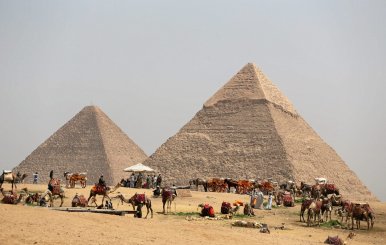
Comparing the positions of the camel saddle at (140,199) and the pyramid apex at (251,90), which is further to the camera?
the pyramid apex at (251,90)

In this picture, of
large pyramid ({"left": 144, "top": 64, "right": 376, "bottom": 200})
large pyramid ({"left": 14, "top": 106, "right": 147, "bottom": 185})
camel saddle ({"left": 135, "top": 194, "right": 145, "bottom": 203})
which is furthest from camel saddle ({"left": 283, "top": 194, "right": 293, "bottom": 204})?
large pyramid ({"left": 14, "top": 106, "right": 147, "bottom": 185})

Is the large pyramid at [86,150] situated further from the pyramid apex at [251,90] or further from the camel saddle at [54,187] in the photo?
the camel saddle at [54,187]

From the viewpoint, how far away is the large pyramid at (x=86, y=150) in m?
104

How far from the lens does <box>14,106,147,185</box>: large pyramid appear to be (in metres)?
104

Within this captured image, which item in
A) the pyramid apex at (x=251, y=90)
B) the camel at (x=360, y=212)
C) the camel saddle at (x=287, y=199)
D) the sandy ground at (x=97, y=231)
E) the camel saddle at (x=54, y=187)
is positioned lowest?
the sandy ground at (x=97, y=231)

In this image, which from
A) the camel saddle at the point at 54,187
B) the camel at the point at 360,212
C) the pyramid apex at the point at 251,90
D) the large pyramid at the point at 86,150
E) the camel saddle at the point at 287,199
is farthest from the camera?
the large pyramid at the point at 86,150

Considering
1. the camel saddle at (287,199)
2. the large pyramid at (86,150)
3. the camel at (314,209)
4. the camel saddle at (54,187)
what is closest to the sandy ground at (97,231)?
the camel at (314,209)

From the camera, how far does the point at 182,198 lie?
118ft

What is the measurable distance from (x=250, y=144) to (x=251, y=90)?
8.95 meters

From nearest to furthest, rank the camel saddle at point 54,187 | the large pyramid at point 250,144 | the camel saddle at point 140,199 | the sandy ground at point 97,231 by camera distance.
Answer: the sandy ground at point 97,231 < the camel saddle at point 140,199 < the camel saddle at point 54,187 < the large pyramid at point 250,144

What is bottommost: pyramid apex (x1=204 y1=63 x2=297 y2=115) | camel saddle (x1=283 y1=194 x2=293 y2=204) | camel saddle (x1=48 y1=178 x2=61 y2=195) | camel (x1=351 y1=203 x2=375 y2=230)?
camel (x1=351 y1=203 x2=375 y2=230)

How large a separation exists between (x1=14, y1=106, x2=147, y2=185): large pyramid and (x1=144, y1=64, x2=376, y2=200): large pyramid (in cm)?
1574

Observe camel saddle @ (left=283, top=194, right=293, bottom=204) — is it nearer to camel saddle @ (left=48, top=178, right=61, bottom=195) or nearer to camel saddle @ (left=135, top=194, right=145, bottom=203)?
camel saddle @ (left=135, top=194, right=145, bottom=203)

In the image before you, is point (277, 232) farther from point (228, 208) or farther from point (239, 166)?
point (239, 166)
